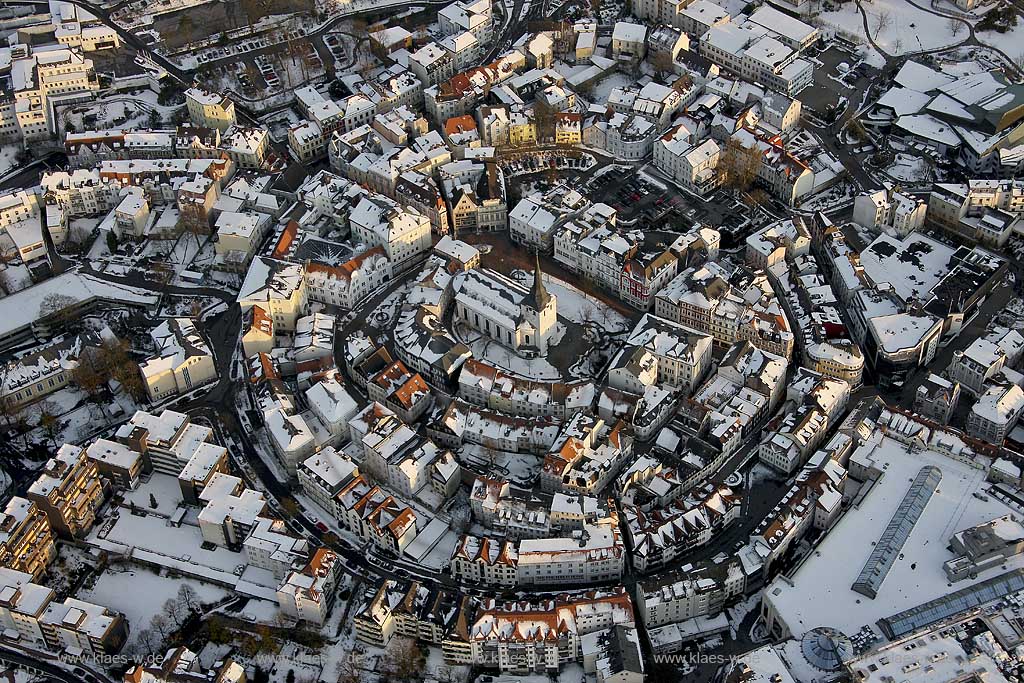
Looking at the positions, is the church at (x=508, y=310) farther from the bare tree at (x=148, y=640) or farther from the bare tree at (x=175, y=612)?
the bare tree at (x=148, y=640)

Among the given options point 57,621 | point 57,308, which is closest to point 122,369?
point 57,308

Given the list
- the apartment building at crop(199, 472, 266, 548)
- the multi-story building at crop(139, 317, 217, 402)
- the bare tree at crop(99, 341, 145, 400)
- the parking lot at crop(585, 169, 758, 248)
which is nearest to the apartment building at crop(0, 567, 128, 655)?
the apartment building at crop(199, 472, 266, 548)

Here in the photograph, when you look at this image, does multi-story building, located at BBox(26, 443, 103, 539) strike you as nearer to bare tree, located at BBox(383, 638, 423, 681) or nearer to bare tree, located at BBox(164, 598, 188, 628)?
bare tree, located at BBox(164, 598, 188, 628)

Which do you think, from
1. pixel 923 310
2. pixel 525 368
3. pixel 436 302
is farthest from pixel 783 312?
pixel 436 302

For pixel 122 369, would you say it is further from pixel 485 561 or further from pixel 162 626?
pixel 485 561

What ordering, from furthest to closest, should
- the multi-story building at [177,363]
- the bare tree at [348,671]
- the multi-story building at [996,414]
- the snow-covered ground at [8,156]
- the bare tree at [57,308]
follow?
the snow-covered ground at [8,156], the bare tree at [57,308], the multi-story building at [177,363], the multi-story building at [996,414], the bare tree at [348,671]

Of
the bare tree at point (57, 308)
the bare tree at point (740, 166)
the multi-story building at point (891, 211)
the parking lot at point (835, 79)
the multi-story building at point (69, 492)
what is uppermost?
the parking lot at point (835, 79)

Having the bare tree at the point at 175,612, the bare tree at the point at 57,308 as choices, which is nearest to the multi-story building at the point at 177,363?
the bare tree at the point at 57,308

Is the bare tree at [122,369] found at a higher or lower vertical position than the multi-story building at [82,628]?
higher

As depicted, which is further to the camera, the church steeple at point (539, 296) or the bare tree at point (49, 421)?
the church steeple at point (539, 296)
